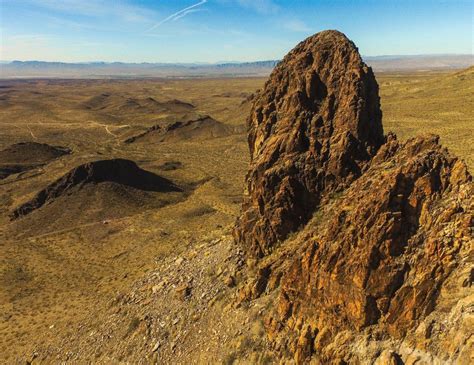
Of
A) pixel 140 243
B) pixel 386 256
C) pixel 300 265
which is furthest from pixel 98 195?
pixel 386 256

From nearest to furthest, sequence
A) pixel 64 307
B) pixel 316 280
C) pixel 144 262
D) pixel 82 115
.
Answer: pixel 316 280 < pixel 64 307 < pixel 144 262 < pixel 82 115

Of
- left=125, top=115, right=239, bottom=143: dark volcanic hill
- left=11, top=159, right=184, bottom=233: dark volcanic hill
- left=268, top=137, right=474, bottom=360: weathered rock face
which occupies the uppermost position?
left=268, top=137, right=474, bottom=360: weathered rock face

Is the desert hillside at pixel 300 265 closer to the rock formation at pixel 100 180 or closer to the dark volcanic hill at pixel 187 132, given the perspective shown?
the rock formation at pixel 100 180

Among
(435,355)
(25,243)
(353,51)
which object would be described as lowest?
(25,243)

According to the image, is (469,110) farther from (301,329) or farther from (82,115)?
(82,115)

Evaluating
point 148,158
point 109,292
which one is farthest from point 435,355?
point 148,158

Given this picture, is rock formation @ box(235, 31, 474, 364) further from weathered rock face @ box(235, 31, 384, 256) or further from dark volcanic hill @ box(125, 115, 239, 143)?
dark volcanic hill @ box(125, 115, 239, 143)

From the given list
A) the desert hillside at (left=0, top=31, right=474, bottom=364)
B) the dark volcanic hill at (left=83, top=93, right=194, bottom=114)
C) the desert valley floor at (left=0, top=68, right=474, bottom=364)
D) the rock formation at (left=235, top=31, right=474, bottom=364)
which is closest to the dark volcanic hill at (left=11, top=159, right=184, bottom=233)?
the desert valley floor at (left=0, top=68, right=474, bottom=364)

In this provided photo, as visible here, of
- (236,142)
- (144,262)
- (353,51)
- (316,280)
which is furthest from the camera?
(236,142)
